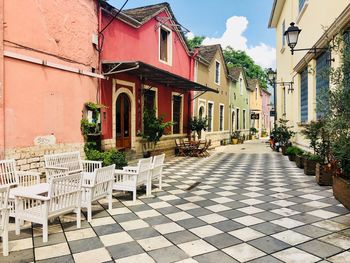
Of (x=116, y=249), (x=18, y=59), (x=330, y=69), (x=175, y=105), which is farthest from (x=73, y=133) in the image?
(x=175, y=105)

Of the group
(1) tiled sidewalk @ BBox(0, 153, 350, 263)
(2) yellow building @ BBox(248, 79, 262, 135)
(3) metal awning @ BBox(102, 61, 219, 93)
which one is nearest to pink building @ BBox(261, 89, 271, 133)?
(2) yellow building @ BBox(248, 79, 262, 135)

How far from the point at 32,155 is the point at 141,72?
5.04 m

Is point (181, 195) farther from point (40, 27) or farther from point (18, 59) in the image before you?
point (40, 27)

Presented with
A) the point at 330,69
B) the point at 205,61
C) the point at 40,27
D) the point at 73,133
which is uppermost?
the point at 205,61

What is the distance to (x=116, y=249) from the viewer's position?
345 centimetres

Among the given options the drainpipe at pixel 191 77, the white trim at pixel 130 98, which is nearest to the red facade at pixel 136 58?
the white trim at pixel 130 98

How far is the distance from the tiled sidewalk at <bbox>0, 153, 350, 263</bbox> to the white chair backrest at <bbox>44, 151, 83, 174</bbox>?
1.69m

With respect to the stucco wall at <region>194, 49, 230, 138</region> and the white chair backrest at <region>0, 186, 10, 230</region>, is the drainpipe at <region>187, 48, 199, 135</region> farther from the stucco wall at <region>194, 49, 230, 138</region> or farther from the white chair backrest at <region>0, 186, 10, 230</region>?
the white chair backrest at <region>0, 186, 10, 230</region>

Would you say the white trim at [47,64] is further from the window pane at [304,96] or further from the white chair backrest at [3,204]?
the window pane at [304,96]

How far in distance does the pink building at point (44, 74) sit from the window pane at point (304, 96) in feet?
24.5

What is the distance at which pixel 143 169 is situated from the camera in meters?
6.00

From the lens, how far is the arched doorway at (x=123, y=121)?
9.94 m

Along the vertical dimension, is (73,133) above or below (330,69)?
below

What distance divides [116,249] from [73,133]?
15.7 feet
